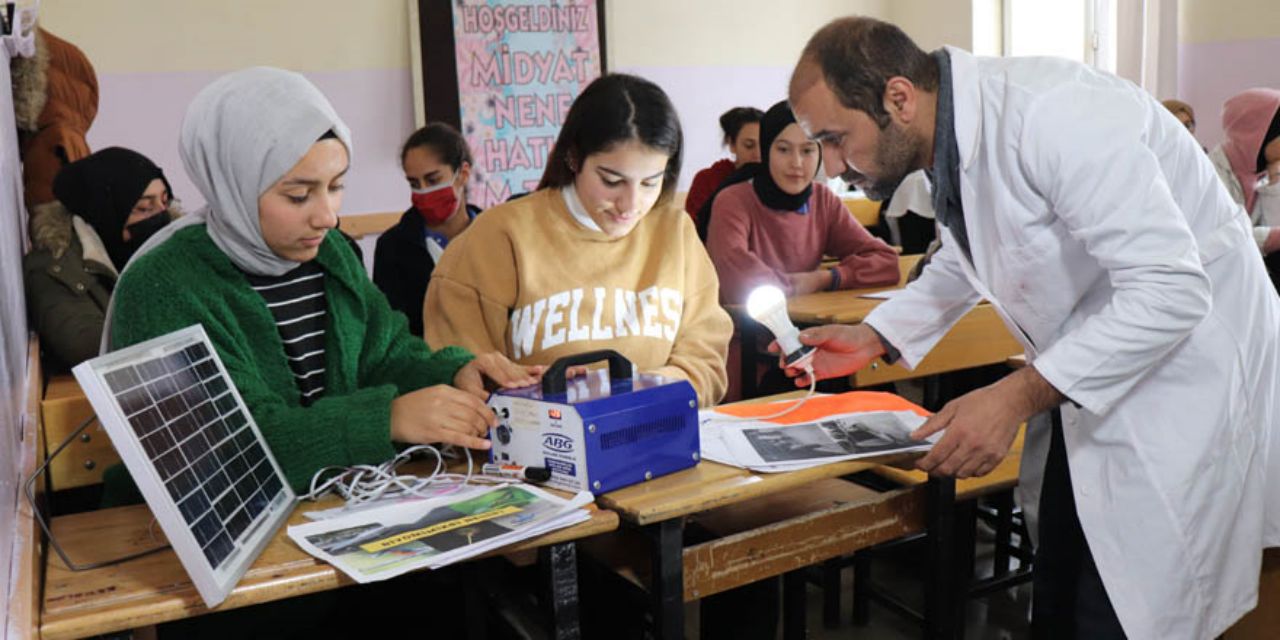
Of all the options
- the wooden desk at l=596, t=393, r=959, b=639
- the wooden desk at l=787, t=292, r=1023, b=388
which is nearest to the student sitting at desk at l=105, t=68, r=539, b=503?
the wooden desk at l=596, t=393, r=959, b=639

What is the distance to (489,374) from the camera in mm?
1638

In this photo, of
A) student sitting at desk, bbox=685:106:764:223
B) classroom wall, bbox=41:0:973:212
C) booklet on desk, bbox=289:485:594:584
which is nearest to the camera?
booklet on desk, bbox=289:485:594:584

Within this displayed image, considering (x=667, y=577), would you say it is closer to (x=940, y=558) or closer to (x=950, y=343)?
(x=940, y=558)

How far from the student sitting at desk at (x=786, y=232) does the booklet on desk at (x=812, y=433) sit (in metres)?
1.47

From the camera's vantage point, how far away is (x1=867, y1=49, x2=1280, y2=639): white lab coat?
1372 millimetres

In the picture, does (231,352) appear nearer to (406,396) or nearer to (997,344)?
(406,396)

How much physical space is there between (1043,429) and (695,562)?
718mm

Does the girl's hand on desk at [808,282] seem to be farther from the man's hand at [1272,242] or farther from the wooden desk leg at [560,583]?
the wooden desk leg at [560,583]

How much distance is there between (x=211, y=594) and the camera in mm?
1064

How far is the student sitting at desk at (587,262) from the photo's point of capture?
2.02 meters

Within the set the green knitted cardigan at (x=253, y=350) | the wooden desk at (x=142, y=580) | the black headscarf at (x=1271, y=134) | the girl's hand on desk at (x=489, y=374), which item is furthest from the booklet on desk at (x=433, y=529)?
the black headscarf at (x=1271, y=134)

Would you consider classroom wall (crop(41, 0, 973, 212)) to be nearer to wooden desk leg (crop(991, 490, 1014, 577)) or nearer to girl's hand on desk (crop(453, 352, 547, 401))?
wooden desk leg (crop(991, 490, 1014, 577))

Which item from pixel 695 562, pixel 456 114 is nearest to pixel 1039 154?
pixel 695 562

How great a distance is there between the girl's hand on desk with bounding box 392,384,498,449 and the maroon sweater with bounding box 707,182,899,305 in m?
1.95
